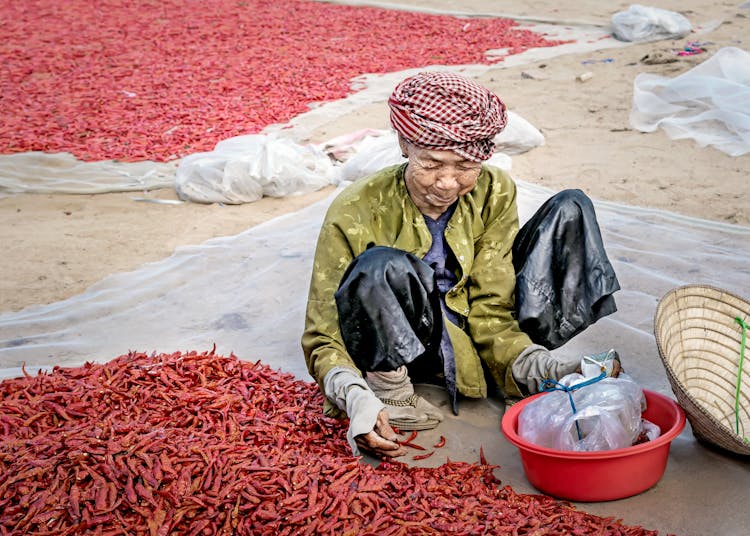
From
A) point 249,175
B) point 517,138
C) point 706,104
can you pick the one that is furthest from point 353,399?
point 706,104

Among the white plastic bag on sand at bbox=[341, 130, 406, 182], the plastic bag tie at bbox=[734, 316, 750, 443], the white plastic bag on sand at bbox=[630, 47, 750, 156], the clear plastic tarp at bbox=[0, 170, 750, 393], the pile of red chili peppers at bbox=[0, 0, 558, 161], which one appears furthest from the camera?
the pile of red chili peppers at bbox=[0, 0, 558, 161]

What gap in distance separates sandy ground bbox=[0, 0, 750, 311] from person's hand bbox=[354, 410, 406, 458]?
209cm

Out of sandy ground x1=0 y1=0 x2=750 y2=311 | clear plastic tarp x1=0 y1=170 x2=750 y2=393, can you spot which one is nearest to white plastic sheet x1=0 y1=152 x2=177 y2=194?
sandy ground x1=0 y1=0 x2=750 y2=311

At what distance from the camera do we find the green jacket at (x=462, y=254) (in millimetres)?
2832

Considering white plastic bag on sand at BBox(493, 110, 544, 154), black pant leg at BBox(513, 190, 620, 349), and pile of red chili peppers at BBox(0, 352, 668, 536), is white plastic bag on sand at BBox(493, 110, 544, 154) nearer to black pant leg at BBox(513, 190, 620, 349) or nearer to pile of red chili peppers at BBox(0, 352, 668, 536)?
black pant leg at BBox(513, 190, 620, 349)

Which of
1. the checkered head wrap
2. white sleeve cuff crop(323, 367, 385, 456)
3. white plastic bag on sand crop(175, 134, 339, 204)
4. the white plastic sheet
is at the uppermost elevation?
the checkered head wrap

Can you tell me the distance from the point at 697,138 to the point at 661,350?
350 cm

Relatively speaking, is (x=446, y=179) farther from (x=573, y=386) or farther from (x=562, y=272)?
(x=573, y=386)

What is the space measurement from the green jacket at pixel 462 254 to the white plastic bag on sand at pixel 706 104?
2900 millimetres

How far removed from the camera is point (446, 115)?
8.59ft

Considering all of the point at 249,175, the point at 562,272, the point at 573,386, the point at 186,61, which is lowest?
the point at 186,61

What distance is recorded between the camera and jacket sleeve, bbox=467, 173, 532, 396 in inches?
114

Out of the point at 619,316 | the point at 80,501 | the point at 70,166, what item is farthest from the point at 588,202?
the point at 70,166

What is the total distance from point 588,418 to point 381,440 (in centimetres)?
57
